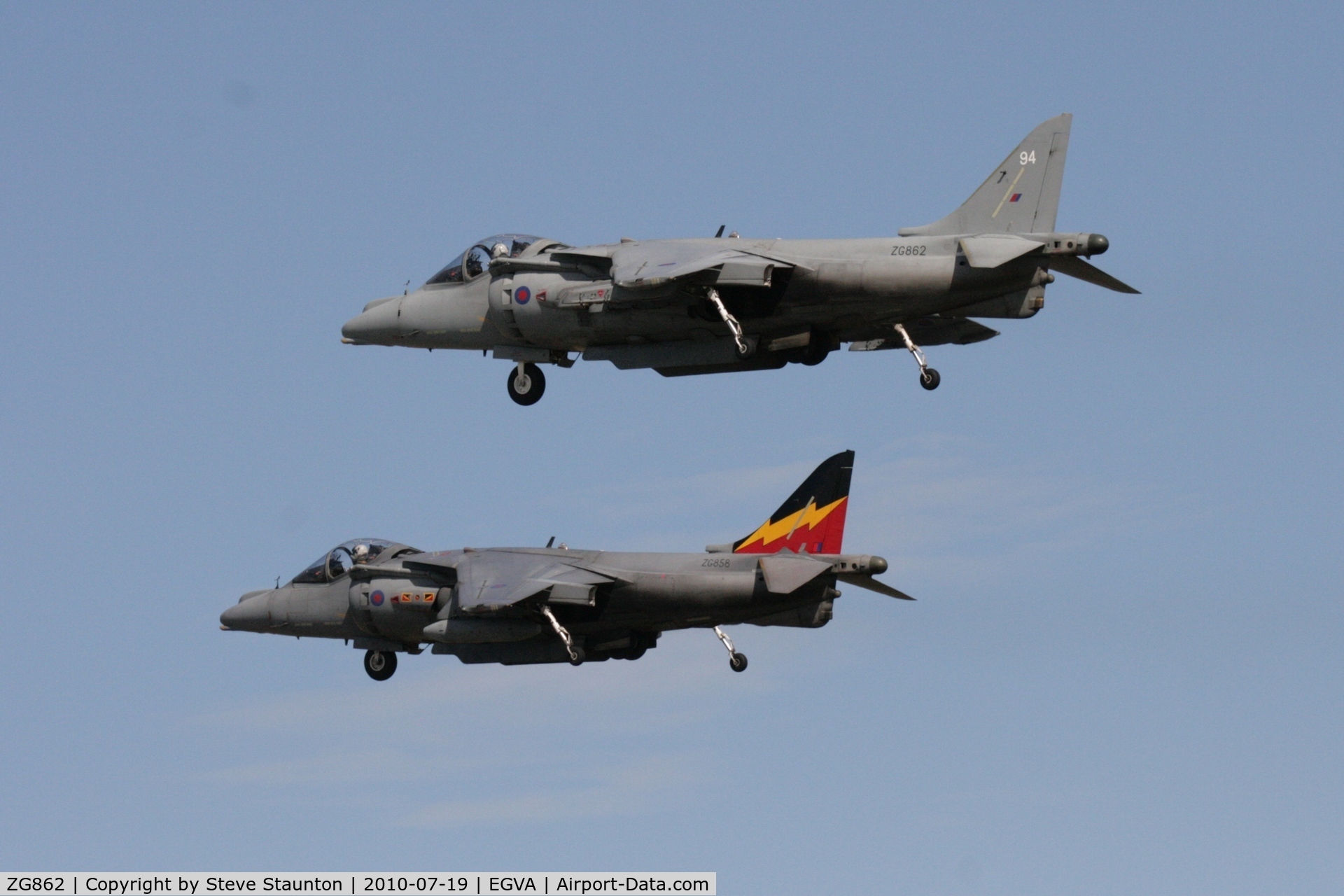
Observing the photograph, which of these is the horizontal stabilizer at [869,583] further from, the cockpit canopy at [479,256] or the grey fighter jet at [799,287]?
the cockpit canopy at [479,256]

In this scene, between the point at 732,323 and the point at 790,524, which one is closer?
the point at 732,323

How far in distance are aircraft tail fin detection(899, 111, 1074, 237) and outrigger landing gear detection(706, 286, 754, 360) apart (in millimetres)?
3478

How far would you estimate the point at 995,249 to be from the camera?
41938 mm

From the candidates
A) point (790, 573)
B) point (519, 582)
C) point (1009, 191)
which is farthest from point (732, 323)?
point (519, 582)

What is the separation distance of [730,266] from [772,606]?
8.23 metres

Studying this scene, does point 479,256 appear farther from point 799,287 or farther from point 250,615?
point 250,615

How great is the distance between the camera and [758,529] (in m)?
50.0

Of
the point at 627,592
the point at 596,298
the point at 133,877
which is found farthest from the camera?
the point at 627,592

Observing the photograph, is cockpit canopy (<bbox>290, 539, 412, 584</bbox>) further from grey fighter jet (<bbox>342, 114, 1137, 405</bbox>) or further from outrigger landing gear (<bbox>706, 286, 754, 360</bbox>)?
outrigger landing gear (<bbox>706, 286, 754, 360</bbox>)

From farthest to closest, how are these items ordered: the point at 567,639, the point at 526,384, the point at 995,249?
the point at 526,384, the point at 567,639, the point at 995,249

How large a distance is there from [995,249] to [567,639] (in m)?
11.8

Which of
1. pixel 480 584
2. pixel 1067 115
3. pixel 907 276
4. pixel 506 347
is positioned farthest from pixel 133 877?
pixel 1067 115

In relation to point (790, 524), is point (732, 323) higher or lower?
higher

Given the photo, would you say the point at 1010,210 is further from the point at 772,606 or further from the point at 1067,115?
the point at 772,606
